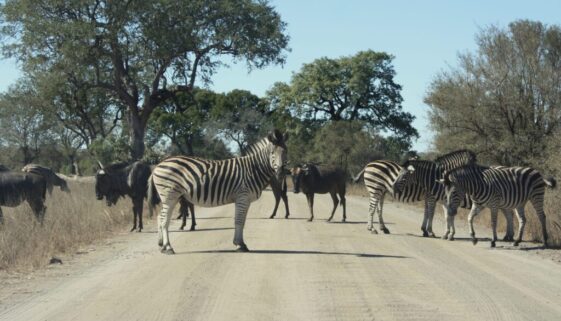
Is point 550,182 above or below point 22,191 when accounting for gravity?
above

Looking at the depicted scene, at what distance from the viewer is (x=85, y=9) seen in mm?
41938

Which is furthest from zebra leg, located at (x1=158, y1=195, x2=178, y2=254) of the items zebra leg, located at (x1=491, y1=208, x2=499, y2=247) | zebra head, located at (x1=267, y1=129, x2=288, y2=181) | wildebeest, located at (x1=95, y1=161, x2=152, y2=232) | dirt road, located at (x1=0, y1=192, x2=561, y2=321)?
zebra leg, located at (x1=491, y1=208, x2=499, y2=247)

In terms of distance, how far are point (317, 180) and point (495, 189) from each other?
7.36 meters

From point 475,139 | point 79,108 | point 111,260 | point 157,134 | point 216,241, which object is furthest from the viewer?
point 157,134

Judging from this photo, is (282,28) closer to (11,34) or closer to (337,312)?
(11,34)

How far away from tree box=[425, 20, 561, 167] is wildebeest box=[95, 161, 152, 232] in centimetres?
1788

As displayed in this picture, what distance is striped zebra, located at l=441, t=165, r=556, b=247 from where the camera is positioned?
16.9 meters

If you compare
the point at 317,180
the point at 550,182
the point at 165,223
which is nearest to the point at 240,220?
the point at 165,223

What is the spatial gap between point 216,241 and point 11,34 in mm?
30681

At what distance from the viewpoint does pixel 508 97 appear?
33.3 m

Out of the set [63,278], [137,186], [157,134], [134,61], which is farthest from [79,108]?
[63,278]

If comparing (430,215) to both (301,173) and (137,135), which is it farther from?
(137,135)

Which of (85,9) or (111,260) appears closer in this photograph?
(111,260)

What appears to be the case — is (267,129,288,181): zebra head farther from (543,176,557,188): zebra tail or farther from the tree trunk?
the tree trunk
